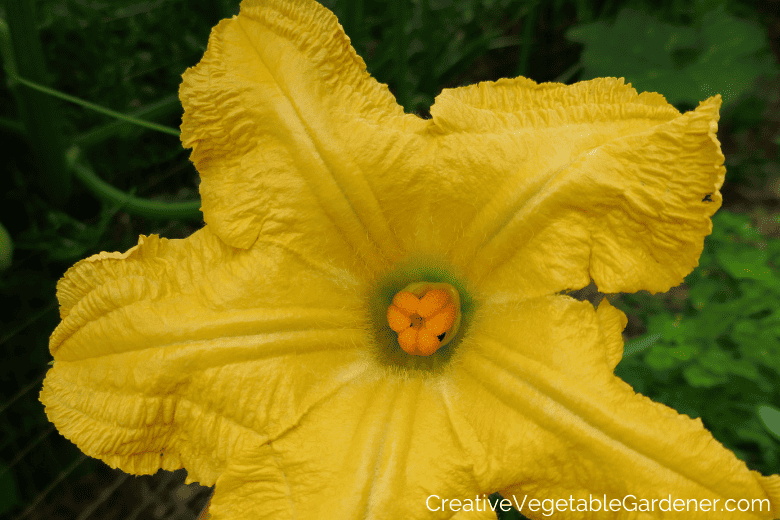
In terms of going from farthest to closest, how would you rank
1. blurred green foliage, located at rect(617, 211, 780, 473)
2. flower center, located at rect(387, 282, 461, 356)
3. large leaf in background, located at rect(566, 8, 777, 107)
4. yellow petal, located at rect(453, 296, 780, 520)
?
large leaf in background, located at rect(566, 8, 777, 107) < blurred green foliage, located at rect(617, 211, 780, 473) < flower center, located at rect(387, 282, 461, 356) < yellow petal, located at rect(453, 296, 780, 520)

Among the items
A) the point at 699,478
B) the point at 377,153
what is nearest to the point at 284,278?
the point at 377,153

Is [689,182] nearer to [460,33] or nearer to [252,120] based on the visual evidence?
[252,120]

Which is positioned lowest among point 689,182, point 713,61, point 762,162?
point 762,162

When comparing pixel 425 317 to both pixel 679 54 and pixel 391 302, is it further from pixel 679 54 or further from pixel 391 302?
pixel 679 54

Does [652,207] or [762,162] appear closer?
[652,207]

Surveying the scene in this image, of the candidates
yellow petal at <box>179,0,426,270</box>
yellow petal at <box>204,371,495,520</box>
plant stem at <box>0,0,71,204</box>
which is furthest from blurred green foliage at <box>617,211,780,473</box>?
plant stem at <box>0,0,71,204</box>

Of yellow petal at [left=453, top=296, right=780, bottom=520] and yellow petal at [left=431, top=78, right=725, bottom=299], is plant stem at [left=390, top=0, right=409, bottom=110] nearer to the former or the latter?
→ yellow petal at [left=431, top=78, right=725, bottom=299]

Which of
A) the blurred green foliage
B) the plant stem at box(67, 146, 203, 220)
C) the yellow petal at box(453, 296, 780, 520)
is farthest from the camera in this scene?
the plant stem at box(67, 146, 203, 220)

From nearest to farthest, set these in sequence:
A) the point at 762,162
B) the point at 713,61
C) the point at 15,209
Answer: the point at 15,209, the point at 713,61, the point at 762,162
